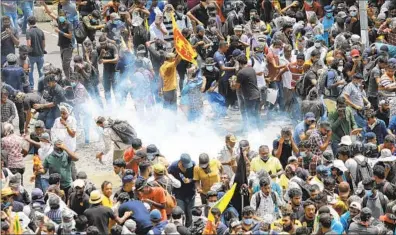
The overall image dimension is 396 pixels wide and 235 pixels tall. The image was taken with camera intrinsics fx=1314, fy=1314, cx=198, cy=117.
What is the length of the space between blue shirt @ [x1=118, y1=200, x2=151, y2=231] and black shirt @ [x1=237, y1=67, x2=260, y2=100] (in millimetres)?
6004

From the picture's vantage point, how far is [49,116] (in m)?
22.4

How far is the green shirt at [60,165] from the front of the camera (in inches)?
749

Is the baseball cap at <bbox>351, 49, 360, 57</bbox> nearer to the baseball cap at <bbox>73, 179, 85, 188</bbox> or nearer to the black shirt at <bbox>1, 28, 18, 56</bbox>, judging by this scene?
the black shirt at <bbox>1, 28, 18, 56</bbox>

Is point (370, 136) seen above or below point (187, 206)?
above

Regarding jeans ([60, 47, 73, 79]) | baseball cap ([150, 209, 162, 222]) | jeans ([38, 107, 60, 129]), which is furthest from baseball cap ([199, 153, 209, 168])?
jeans ([60, 47, 73, 79])

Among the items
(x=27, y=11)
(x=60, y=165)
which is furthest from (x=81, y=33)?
(x=60, y=165)

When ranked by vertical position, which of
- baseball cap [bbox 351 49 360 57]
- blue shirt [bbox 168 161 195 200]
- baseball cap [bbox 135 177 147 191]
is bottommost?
blue shirt [bbox 168 161 195 200]

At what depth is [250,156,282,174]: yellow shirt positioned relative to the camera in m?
18.8

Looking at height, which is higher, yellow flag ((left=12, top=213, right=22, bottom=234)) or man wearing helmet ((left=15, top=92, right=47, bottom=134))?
yellow flag ((left=12, top=213, right=22, bottom=234))

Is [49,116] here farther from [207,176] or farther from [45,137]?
[207,176]

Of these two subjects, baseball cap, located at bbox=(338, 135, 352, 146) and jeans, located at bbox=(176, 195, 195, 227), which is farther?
baseball cap, located at bbox=(338, 135, 352, 146)

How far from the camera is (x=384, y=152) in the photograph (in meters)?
18.9

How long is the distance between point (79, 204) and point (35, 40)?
28.7 ft

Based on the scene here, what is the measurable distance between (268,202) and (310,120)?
10.4 feet
